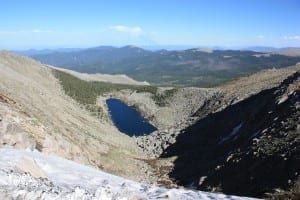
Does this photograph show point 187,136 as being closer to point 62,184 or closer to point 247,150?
point 247,150

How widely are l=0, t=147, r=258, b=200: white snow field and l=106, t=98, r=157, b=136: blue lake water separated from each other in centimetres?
5844

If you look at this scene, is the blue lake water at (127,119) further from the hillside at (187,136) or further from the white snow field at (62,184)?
the white snow field at (62,184)

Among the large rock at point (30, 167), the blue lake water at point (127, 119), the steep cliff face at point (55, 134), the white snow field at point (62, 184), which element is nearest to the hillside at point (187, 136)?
the steep cliff face at point (55, 134)

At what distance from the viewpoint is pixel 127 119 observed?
90938 millimetres

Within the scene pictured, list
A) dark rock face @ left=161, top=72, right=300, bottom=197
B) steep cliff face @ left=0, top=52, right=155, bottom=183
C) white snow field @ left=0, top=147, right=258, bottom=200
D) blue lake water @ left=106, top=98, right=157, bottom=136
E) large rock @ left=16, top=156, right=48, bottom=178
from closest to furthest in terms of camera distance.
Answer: white snow field @ left=0, top=147, right=258, bottom=200, large rock @ left=16, top=156, right=48, bottom=178, dark rock face @ left=161, top=72, right=300, bottom=197, steep cliff face @ left=0, top=52, right=155, bottom=183, blue lake water @ left=106, top=98, right=157, bottom=136

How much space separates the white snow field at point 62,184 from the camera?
1522cm

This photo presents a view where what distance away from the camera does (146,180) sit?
4284 centimetres

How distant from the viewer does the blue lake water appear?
8250 cm

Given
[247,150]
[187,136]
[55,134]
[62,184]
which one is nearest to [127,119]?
[187,136]

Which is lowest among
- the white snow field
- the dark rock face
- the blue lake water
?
the blue lake water

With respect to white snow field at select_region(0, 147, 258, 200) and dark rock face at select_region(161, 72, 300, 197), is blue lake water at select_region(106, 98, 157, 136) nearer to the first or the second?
dark rock face at select_region(161, 72, 300, 197)

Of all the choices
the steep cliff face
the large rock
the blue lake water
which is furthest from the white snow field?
the blue lake water

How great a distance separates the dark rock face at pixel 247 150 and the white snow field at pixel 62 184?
11.8 metres

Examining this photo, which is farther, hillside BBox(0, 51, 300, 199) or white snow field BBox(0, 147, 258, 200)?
hillside BBox(0, 51, 300, 199)
